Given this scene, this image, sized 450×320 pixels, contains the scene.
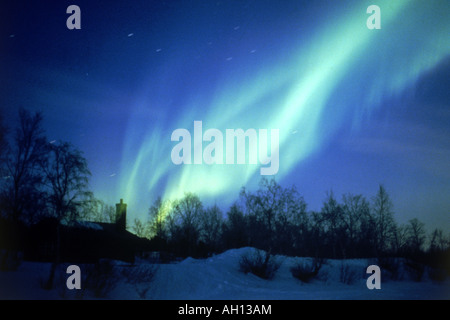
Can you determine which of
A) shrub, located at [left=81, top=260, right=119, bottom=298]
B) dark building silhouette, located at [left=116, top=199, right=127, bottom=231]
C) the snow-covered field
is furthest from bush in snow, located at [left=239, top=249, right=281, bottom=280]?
dark building silhouette, located at [left=116, top=199, right=127, bottom=231]

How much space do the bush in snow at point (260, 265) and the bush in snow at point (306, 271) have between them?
1.39m

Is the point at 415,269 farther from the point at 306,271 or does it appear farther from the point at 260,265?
the point at 260,265

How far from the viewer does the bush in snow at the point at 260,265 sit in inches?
938

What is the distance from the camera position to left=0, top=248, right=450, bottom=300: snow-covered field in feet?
49.4

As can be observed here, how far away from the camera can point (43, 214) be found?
1997cm

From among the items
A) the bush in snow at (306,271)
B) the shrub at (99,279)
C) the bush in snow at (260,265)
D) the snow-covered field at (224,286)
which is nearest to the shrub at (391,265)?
the snow-covered field at (224,286)

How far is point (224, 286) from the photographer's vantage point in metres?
19.4

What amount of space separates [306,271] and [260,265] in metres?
3.62

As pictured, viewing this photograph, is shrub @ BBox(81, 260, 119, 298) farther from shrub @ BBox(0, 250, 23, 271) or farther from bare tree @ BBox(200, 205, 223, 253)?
bare tree @ BBox(200, 205, 223, 253)

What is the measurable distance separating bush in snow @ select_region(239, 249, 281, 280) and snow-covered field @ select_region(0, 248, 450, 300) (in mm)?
521

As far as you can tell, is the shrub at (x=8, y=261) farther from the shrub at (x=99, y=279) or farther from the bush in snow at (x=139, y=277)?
the bush in snow at (x=139, y=277)
